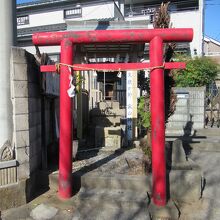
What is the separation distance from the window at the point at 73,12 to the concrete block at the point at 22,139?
59.9 feet

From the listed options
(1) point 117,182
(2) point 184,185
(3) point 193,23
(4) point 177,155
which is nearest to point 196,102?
(4) point 177,155

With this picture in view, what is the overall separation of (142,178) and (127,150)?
290 centimetres

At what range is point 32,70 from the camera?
575 cm

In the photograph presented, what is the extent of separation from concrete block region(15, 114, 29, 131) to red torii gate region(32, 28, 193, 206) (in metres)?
0.65

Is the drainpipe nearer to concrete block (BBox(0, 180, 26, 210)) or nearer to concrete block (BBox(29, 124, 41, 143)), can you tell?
concrete block (BBox(29, 124, 41, 143))

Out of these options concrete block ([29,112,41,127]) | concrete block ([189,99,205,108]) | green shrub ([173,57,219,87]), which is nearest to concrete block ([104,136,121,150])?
concrete block ([29,112,41,127])

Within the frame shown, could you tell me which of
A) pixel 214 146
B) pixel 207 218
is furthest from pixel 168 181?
pixel 214 146

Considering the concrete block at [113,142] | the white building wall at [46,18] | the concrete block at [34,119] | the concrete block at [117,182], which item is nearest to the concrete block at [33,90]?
the concrete block at [34,119]

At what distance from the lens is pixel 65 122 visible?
215 inches

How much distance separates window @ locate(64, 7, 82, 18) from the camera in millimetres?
22125

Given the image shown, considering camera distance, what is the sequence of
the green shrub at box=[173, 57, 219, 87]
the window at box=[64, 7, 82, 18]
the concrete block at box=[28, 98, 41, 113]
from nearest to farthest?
the concrete block at box=[28, 98, 41, 113], the green shrub at box=[173, 57, 219, 87], the window at box=[64, 7, 82, 18]

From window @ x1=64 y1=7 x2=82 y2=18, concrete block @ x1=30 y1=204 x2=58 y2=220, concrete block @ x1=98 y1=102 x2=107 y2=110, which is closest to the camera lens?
concrete block @ x1=30 y1=204 x2=58 y2=220

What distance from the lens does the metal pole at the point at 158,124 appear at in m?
5.26

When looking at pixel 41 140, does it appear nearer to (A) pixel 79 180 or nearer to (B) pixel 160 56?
(A) pixel 79 180
